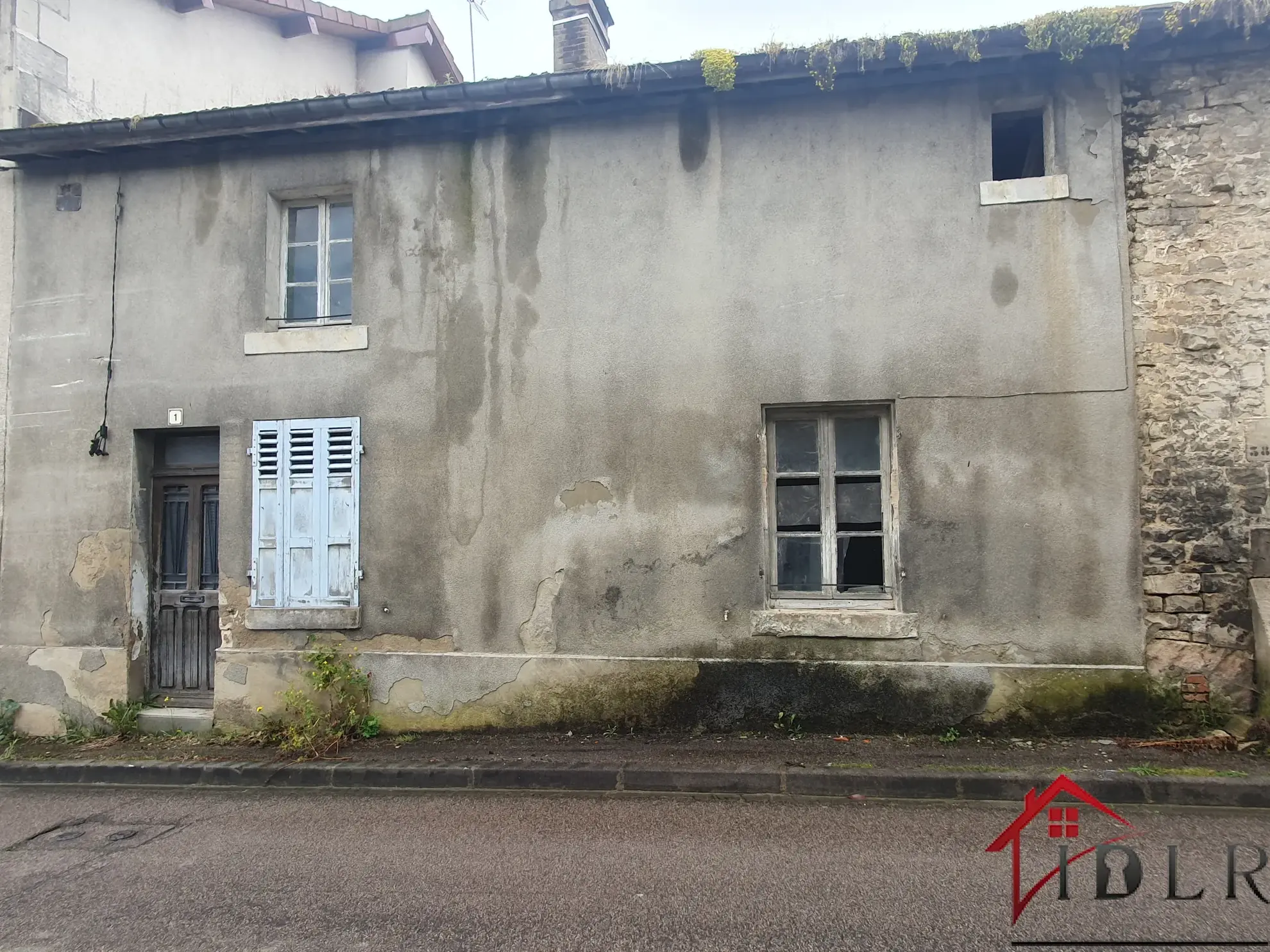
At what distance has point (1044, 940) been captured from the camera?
11.0 ft

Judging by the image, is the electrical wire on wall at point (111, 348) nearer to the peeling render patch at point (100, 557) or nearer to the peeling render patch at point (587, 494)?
the peeling render patch at point (100, 557)

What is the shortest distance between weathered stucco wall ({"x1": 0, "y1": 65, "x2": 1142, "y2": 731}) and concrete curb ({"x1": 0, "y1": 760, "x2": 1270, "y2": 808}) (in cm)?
96

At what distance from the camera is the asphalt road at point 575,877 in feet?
11.5

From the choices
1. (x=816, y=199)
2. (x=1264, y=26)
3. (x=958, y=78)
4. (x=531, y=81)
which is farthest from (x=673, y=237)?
(x=1264, y=26)

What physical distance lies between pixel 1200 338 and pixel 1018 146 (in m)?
2.00

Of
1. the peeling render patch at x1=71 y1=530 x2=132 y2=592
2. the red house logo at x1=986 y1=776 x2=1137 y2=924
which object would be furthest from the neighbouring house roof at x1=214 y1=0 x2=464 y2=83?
the red house logo at x1=986 y1=776 x2=1137 y2=924

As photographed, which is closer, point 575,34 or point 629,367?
point 629,367

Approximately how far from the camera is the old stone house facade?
5910 mm

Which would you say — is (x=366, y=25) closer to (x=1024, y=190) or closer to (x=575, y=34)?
(x=575, y=34)

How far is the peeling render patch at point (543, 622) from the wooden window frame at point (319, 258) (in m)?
2.87

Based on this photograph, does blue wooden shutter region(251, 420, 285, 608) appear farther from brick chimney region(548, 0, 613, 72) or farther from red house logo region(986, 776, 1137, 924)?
red house logo region(986, 776, 1137, 924)

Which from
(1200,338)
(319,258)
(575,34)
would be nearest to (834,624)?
(1200,338)

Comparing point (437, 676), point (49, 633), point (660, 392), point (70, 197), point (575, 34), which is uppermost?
point (575, 34)

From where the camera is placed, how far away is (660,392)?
643 cm
